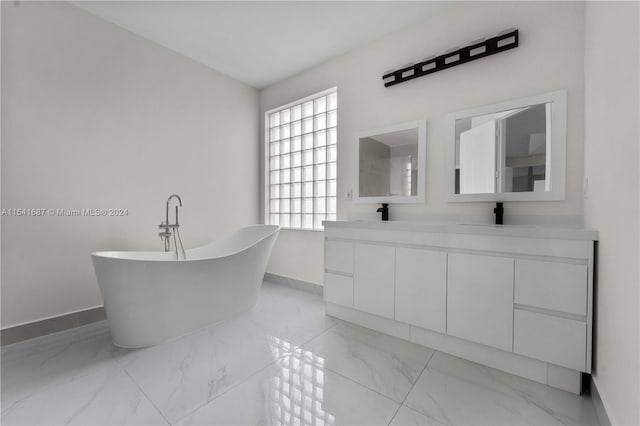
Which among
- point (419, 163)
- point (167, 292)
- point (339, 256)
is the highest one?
point (419, 163)

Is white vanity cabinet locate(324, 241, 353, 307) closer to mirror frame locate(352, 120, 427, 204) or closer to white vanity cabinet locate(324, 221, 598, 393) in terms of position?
white vanity cabinet locate(324, 221, 598, 393)

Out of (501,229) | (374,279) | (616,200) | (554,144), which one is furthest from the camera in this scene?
(374,279)

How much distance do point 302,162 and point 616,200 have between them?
104 inches

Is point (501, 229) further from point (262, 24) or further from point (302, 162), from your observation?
point (262, 24)

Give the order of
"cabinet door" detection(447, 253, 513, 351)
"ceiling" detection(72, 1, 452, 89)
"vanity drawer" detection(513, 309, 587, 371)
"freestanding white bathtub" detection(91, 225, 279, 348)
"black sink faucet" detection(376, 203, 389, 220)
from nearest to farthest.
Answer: "vanity drawer" detection(513, 309, 587, 371) → "cabinet door" detection(447, 253, 513, 351) → "freestanding white bathtub" detection(91, 225, 279, 348) → "ceiling" detection(72, 1, 452, 89) → "black sink faucet" detection(376, 203, 389, 220)

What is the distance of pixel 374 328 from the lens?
2043 millimetres

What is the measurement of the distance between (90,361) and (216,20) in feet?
9.01

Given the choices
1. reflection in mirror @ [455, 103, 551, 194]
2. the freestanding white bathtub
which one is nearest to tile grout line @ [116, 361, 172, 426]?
the freestanding white bathtub

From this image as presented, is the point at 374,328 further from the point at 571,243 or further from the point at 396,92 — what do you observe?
the point at 396,92

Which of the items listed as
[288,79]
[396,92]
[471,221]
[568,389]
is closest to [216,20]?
[288,79]

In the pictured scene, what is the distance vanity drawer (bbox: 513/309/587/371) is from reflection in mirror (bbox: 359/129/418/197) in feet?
3.90

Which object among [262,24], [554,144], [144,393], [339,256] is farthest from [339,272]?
[262,24]

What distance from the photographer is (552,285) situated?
1.34 metres

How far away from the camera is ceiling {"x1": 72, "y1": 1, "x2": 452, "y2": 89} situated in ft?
6.76
